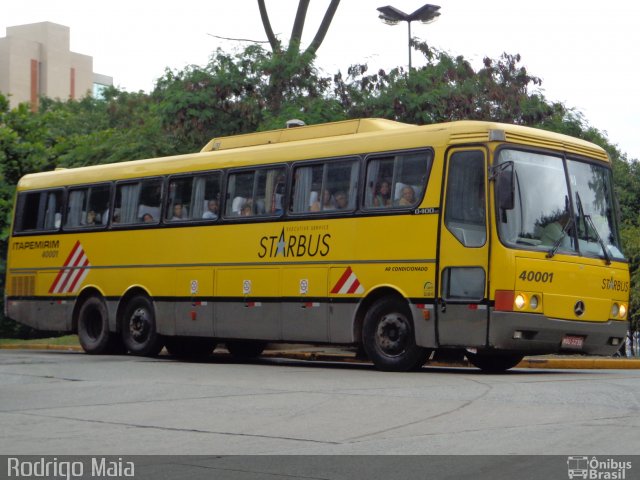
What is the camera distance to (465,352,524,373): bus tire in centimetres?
1770

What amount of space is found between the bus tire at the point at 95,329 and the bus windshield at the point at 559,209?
902 centimetres

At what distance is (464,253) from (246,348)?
7.35m

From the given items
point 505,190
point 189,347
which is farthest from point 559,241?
Answer: point 189,347

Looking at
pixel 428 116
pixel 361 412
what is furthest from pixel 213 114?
pixel 361 412

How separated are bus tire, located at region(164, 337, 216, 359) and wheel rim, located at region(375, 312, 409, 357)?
5.59m

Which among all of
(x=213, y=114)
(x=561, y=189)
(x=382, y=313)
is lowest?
(x=382, y=313)

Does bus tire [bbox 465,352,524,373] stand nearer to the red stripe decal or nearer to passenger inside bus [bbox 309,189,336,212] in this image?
the red stripe decal

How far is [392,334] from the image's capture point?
54.8 feet

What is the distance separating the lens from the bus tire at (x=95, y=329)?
21984 millimetres
